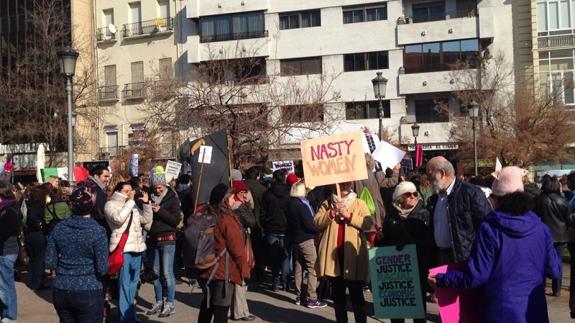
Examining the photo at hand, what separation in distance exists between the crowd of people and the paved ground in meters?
0.23

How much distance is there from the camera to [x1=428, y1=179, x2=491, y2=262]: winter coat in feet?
18.7

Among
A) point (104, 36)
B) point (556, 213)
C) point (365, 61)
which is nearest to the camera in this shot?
point (556, 213)

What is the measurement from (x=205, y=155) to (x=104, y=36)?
35.2 meters

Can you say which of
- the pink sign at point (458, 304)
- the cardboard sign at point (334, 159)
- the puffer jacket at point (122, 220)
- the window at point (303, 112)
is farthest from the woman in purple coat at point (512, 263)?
the window at point (303, 112)

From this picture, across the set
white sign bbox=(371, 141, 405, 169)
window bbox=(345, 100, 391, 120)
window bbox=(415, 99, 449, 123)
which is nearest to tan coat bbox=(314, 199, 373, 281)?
white sign bbox=(371, 141, 405, 169)

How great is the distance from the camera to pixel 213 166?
34.7 ft

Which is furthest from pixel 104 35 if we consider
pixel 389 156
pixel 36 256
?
pixel 36 256

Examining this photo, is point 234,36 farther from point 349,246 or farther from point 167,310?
point 349,246

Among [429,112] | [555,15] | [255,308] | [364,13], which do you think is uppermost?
[364,13]

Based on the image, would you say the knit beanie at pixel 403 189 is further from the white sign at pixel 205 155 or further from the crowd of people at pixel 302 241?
the white sign at pixel 205 155

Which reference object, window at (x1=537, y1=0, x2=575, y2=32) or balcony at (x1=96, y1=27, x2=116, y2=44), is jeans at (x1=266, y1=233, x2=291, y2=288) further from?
balcony at (x1=96, y1=27, x2=116, y2=44)

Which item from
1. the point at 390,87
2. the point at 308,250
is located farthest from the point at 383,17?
the point at 308,250

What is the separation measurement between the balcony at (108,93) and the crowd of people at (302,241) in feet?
106

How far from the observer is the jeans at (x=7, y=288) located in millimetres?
7926
